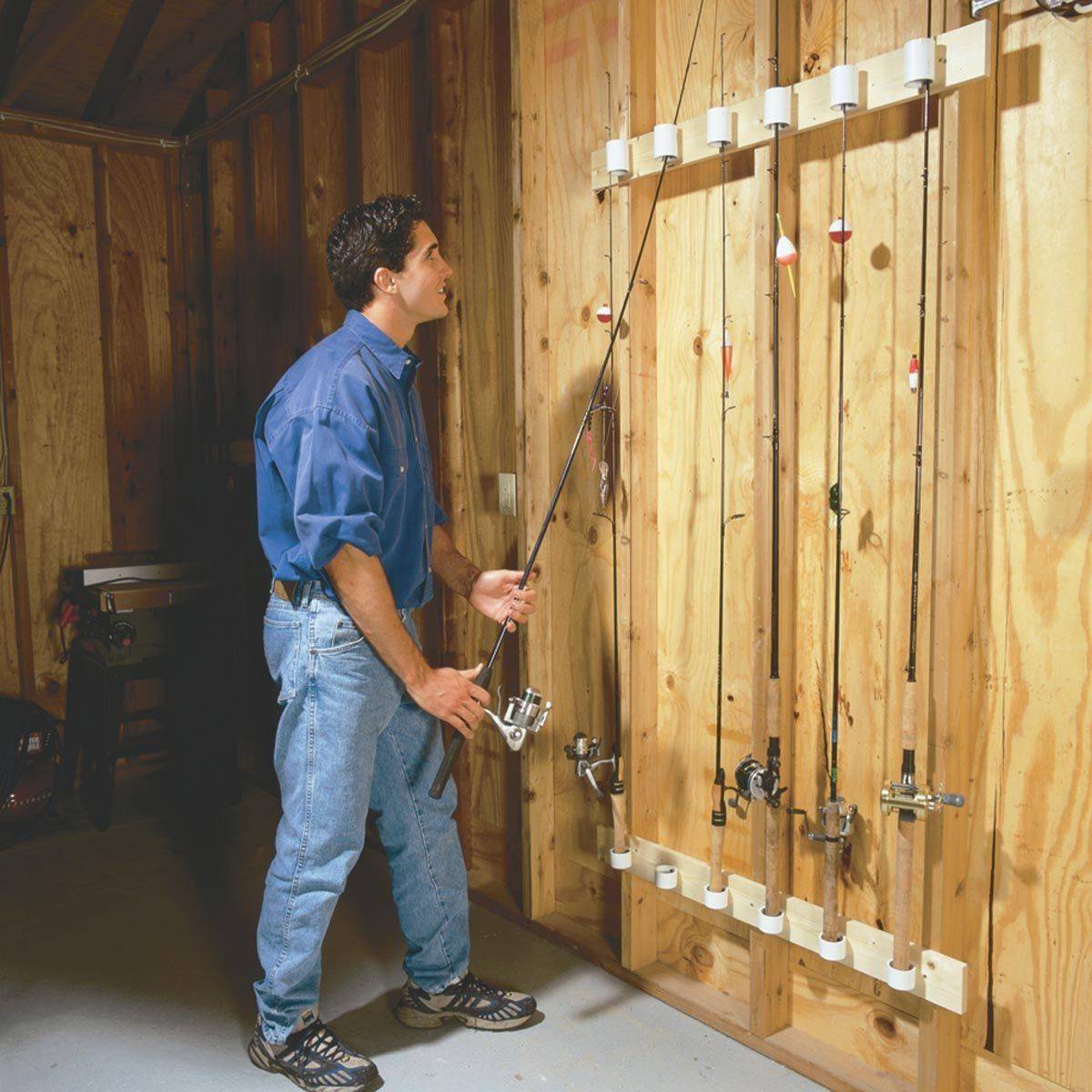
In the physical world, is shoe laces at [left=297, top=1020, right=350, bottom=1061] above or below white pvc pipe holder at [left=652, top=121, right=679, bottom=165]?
below

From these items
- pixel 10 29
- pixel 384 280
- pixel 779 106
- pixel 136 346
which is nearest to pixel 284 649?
pixel 384 280

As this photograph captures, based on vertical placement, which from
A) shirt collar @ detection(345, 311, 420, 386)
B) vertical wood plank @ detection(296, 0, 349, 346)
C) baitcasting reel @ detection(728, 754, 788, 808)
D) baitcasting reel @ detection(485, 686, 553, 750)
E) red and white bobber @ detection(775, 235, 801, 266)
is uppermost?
vertical wood plank @ detection(296, 0, 349, 346)

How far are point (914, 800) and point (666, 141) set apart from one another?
4.49ft

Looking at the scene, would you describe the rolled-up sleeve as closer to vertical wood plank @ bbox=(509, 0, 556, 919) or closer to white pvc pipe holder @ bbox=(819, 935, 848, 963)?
vertical wood plank @ bbox=(509, 0, 556, 919)

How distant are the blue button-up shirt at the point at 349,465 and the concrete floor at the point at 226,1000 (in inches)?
38.6

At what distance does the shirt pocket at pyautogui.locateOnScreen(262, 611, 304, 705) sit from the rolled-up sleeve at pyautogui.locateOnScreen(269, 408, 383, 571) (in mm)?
189

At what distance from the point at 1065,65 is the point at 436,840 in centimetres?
187

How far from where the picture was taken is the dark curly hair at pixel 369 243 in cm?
205

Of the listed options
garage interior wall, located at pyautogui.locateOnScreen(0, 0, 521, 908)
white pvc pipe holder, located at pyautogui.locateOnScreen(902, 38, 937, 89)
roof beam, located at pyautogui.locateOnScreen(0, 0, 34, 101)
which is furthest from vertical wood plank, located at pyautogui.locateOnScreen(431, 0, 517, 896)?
roof beam, located at pyautogui.locateOnScreen(0, 0, 34, 101)

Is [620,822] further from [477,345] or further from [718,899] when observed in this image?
[477,345]

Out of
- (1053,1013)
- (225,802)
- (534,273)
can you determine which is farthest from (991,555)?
(225,802)

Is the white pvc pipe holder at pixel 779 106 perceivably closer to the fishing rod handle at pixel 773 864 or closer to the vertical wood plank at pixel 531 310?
the vertical wood plank at pixel 531 310

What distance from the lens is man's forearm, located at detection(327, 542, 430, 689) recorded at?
1850mm

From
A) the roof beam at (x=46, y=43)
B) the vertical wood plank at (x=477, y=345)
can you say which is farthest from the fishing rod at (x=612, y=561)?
the roof beam at (x=46, y=43)
